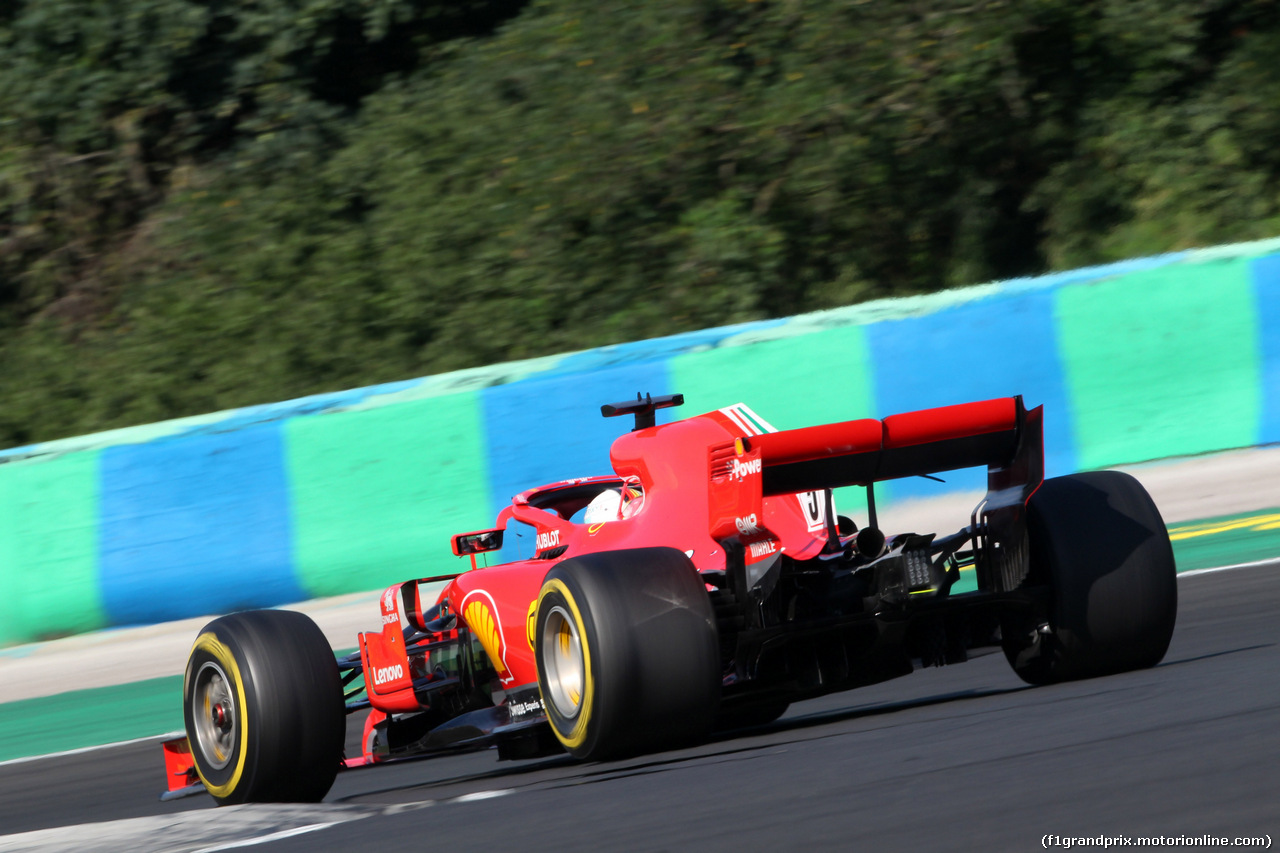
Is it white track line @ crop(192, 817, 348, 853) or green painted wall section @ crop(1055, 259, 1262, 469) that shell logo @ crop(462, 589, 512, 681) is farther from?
green painted wall section @ crop(1055, 259, 1262, 469)

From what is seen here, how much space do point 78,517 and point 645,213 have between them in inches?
246

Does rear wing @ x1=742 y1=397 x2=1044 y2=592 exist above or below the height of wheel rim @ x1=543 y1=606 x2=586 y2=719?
above

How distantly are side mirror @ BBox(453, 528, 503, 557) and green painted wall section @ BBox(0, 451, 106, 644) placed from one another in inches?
193

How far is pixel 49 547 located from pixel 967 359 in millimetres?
6071

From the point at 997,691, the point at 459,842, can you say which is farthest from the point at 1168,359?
the point at 459,842

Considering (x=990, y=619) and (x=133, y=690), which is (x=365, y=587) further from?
(x=990, y=619)

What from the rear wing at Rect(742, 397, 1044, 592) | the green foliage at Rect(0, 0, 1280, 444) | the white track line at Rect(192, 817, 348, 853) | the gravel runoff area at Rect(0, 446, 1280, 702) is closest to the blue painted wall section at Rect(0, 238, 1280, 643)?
the gravel runoff area at Rect(0, 446, 1280, 702)

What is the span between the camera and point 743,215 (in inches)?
→ 590

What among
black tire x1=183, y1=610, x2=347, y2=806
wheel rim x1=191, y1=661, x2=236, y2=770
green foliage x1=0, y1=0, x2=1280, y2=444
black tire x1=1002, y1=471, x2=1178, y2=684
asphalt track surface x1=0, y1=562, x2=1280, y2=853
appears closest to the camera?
asphalt track surface x1=0, y1=562, x2=1280, y2=853

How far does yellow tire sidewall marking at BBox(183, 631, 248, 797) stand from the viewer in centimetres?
587

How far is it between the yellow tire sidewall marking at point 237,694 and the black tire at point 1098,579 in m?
2.71

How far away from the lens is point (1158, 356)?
10695 millimetres

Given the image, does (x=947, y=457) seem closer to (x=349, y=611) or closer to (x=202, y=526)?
(x=349, y=611)

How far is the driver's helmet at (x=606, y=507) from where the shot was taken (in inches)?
245
